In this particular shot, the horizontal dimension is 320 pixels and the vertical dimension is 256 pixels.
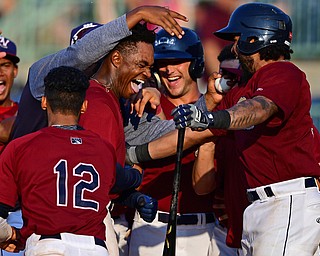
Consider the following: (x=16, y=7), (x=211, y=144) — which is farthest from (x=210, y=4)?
(x=211, y=144)

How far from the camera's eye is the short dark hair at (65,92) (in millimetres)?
5277

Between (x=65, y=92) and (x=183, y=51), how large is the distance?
87.4 inches

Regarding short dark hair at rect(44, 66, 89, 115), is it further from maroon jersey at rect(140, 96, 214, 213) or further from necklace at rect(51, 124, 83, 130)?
maroon jersey at rect(140, 96, 214, 213)

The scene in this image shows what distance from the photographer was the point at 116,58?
609cm

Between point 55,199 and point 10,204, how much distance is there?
276 mm

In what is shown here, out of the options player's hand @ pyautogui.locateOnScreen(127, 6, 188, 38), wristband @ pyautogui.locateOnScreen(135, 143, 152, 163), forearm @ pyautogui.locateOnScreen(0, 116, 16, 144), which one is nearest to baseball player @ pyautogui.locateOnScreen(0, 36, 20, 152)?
forearm @ pyautogui.locateOnScreen(0, 116, 16, 144)

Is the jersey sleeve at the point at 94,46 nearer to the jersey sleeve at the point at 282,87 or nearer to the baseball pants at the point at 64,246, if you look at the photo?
the jersey sleeve at the point at 282,87

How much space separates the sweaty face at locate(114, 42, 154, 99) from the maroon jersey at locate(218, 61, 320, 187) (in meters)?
0.66

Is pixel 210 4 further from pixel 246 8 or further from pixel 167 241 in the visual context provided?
pixel 167 241

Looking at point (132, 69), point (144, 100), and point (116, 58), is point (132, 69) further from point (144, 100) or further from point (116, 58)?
point (144, 100)

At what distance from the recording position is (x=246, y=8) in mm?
6418

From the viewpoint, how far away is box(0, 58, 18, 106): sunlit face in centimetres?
855

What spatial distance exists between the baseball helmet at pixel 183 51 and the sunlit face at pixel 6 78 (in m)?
1.78

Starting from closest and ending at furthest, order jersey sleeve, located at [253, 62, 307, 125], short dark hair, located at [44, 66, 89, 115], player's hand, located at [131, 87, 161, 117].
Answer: short dark hair, located at [44, 66, 89, 115] < jersey sleeve, located at [253, 62, 307, 125] < player's hand, located at [131, 87, 161, 117]
